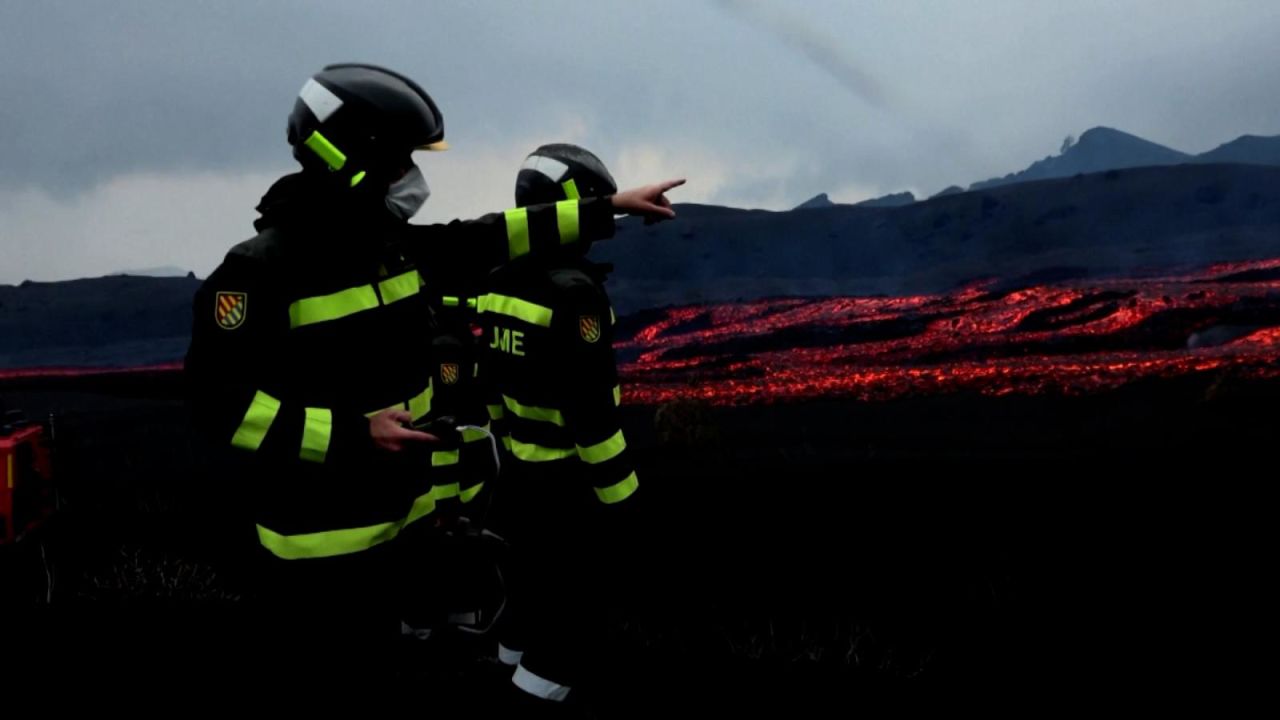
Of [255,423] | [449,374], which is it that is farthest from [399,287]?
[449,374]

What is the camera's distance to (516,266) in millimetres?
4156

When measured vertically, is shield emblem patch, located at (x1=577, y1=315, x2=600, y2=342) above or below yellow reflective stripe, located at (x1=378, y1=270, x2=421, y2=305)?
below

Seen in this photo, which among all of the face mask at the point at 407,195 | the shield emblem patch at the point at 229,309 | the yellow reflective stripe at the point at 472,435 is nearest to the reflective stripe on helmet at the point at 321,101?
the face mask at the point at 407,195

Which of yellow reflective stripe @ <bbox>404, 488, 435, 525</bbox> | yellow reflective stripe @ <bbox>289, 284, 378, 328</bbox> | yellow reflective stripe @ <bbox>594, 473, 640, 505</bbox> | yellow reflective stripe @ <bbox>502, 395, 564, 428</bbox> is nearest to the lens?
yellow reflective stripe @ <bbox>289, 284, 378, 328</bbox>

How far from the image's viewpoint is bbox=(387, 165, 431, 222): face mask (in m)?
2.64

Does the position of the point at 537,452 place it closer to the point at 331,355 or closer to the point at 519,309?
the point at 519,309

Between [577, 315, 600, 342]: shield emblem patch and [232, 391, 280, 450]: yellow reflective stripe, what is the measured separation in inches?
63.9

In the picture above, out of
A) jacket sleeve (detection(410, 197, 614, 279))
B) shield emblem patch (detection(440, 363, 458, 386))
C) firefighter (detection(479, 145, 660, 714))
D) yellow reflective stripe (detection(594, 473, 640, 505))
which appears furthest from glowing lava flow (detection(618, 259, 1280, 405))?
jacket sleeve (detection(410, 197, 614, 279))

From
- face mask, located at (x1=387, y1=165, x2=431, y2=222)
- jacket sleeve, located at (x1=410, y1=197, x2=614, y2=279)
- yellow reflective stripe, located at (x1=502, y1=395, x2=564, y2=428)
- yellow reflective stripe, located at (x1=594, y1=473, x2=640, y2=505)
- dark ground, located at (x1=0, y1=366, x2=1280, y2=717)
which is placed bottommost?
dark ground, located at (x1=0, y1=366, x2=1280, y2=717)

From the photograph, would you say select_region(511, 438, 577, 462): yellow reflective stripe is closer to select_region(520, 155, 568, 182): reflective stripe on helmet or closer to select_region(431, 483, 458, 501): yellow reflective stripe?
select_region(431, 483, 458, 501): yellow reflective stripe

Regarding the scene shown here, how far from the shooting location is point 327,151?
8.41 feet

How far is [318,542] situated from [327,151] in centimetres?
103

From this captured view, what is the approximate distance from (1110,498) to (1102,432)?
13.0ft

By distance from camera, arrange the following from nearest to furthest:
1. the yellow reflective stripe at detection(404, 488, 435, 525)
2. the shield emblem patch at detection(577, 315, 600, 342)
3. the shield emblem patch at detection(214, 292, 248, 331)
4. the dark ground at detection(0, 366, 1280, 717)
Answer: the shield emblem patch at detection(214, 292, 248, 331)
the yellow reflective stripe at detection(404, 488, 435, 525)
the shield emblem patch at detection(577, 315, 600, 342)
the dark ground at detection(0, 366, 1280, 717)
